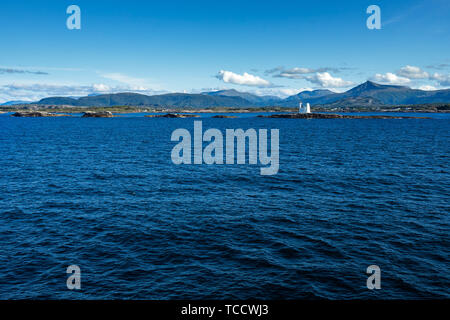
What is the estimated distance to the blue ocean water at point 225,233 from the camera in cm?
2317

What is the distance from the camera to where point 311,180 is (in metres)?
54.1

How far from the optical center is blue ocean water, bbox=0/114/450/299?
23172mm

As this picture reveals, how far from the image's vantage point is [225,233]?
106 ft

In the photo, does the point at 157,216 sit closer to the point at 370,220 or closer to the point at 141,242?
the point at 141,242

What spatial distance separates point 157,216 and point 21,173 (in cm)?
3978

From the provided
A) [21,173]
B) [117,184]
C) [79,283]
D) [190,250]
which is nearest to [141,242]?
[190,250]

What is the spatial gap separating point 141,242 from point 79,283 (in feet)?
24.7
